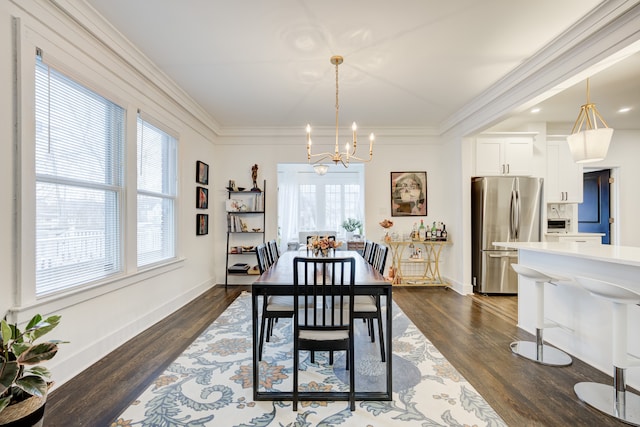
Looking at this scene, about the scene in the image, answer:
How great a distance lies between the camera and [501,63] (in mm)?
3045

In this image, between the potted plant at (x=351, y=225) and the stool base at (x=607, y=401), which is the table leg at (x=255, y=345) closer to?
the stool base at (x=607, y=401)

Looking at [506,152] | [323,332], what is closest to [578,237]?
[506,152]

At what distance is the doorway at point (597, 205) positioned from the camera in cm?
528

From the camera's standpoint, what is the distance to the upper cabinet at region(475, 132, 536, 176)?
15.5 ft

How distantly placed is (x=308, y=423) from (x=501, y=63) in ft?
12.0

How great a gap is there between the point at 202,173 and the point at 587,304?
15.8 feet

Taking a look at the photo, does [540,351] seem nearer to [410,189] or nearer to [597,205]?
[410,189]

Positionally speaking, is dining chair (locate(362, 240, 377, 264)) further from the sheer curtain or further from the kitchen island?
the sheer curtain

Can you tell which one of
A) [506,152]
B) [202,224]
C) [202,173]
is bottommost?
[202,224]

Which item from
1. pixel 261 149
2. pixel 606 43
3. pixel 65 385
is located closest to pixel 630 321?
pixel 606 43

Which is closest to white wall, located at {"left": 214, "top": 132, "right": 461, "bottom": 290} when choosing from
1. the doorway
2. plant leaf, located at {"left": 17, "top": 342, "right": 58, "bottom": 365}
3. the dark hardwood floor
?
the dark hardwood floor

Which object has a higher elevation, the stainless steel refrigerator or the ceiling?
the ceiling

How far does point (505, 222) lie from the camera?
452 centimetres

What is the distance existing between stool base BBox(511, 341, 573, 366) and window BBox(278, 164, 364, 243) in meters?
5.55
